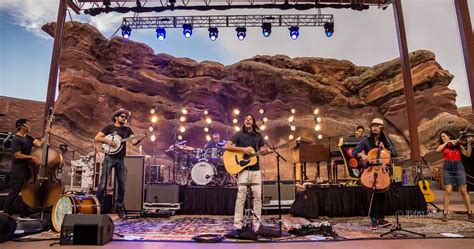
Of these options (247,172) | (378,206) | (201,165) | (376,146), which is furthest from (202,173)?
(376,146)

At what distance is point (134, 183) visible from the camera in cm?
769

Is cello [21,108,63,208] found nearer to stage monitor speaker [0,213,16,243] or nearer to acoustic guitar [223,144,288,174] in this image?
stage monitor speaker [0,213,16,243]

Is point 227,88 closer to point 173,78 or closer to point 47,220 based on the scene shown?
point 173,78

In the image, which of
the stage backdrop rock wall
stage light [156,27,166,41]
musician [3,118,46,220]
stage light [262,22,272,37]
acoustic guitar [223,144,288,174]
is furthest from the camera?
the stage backdrop rock wall

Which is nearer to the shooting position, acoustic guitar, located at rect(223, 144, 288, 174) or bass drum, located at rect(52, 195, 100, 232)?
bass drum, located at rect(52, 195, 100, 232)

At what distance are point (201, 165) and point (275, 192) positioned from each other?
2168 mm

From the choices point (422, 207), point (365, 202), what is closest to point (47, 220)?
point (365, 202)

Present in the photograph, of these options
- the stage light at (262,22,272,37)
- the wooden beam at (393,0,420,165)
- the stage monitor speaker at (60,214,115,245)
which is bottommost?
the stage monitor speaker at (60,214,115,245)

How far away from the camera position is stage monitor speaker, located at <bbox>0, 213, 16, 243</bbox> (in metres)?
4.56

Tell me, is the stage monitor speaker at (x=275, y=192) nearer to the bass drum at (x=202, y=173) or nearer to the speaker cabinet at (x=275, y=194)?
the speaker cabinet at (x=275, y=194)

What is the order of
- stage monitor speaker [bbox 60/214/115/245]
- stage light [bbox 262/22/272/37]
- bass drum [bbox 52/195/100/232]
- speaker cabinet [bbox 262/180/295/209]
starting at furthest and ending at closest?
stage light [bbox 262/22/272/37]
speaker cabinet [bbox 262/180/295/209]
bass drum [bbox 52/195/100/232]
stage monitor speaker [bbox 60/214/115/245]

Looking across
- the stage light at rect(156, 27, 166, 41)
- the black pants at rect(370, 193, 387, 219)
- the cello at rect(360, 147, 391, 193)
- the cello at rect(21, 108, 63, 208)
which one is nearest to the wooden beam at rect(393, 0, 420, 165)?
the black pants at rect(370, 193, 387, 219)

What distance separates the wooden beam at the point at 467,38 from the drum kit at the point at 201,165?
6740 mm

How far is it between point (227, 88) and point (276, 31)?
6529 millimetres
